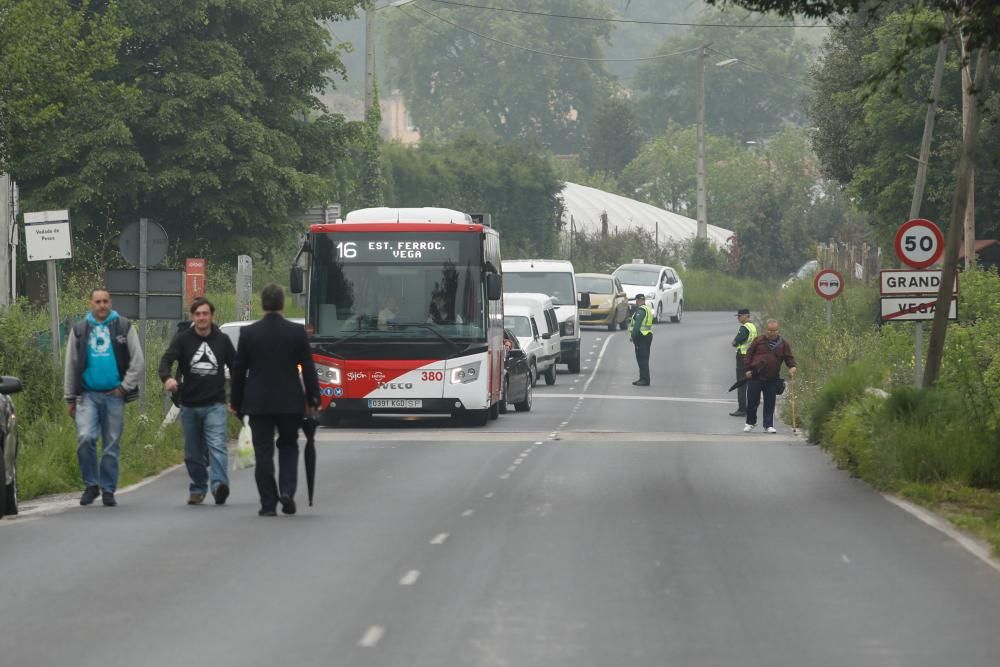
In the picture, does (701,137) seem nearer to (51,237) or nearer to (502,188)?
(502,188)

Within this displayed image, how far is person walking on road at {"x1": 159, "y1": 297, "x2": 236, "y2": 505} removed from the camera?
14.6 m

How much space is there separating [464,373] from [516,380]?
486cm

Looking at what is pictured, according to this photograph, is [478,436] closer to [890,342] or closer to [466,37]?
[890,342]

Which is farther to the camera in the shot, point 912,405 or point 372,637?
point 912,405

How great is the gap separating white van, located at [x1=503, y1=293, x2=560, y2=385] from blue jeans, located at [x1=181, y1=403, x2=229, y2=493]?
19967mm

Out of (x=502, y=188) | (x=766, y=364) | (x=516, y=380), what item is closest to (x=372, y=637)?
(x=766, y=364)

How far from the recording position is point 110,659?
26.9ft

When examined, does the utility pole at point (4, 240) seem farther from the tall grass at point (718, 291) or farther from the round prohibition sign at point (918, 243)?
the tall grass at point (718, 291)

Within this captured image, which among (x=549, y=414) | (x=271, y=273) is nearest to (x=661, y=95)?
(x=271, y=273)

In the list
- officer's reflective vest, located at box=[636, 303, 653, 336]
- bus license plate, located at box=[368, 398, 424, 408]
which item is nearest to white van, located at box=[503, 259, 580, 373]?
officer's reflective vest, located at box=[636, 303, 653, 336]

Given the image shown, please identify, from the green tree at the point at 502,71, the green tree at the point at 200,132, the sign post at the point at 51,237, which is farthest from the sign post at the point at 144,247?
the green tree at the point at 502,71

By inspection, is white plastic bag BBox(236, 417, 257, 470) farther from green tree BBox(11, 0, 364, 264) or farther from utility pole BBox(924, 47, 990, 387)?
green tree BBox(11, 0, 364, 264)

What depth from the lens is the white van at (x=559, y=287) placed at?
4272 cm

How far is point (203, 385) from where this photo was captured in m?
14.6
